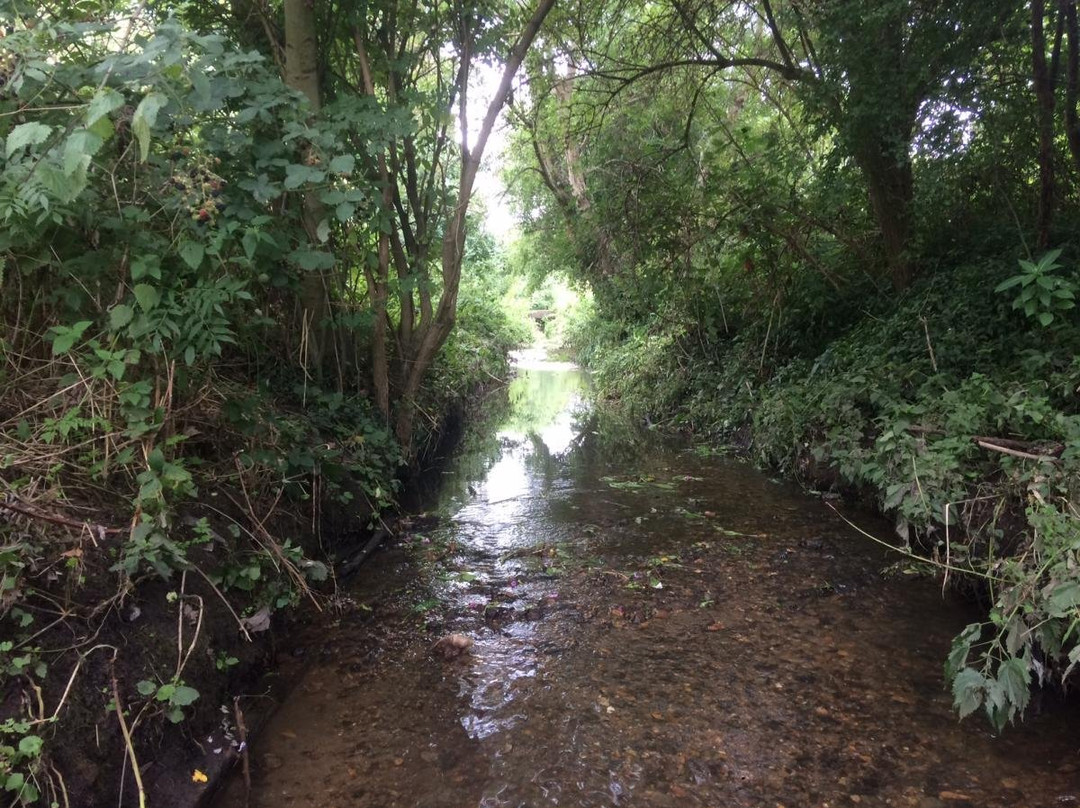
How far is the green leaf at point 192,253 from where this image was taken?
2695 millimetres

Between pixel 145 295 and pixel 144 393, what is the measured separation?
16.2 inches

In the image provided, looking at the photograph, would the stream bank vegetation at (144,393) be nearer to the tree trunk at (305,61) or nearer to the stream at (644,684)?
the tree trunk at (305,61)

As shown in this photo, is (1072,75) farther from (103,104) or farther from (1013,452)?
(103,104)

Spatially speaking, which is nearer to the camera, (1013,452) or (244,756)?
(244,756)

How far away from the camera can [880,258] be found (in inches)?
293

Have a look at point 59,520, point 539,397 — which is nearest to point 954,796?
point 59,520

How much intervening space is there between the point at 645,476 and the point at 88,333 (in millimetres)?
5492

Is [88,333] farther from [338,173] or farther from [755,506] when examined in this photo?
[755,506]

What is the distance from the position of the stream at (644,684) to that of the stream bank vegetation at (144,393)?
53 cm

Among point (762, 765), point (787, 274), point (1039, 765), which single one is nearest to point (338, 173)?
point (762, 765)

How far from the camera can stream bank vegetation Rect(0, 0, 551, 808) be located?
2.17 m

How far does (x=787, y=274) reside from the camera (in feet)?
27.2

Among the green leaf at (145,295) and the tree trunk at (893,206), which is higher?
the tree trunk at (893,206)

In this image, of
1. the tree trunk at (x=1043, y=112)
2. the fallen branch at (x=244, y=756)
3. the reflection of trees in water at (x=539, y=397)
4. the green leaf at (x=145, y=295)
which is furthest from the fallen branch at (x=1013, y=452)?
the reflection of trees in water at (x=539, y=397)
